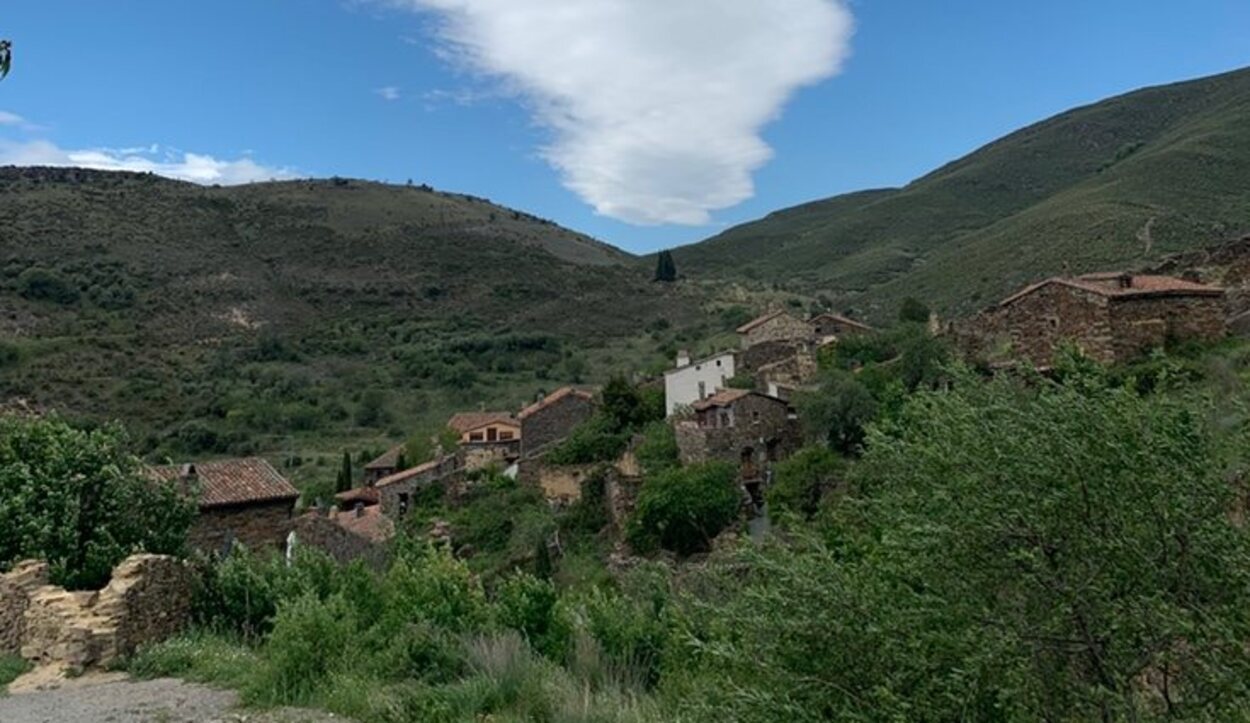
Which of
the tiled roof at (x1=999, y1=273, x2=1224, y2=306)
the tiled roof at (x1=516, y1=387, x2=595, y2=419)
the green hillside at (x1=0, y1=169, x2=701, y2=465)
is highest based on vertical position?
the green hillside at (x1=0, y1=169, x2=701, y2=465)

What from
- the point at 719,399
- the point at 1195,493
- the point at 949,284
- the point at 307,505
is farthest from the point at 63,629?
the point at 949,284

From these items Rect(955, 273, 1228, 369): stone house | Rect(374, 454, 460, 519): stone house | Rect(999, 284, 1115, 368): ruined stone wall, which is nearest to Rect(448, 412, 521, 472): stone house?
Rect(374, 454, 460, 519): stone house

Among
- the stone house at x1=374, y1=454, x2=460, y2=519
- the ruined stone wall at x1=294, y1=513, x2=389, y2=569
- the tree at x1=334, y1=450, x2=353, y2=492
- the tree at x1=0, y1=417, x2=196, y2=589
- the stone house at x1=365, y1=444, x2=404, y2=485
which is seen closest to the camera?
the tree at x1=0, y1=417, x2=196, y2=589

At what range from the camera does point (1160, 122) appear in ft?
263

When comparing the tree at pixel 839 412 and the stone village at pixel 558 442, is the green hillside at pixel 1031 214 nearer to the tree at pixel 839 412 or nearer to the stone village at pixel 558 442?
the stone village at pixel 558 442

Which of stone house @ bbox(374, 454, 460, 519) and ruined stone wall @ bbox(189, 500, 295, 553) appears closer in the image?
ruined stone wall @ bbox(189, 500, 295, 553)

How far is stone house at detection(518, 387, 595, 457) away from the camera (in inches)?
1275

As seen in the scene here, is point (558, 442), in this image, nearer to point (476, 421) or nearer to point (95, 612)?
point (476, 421)

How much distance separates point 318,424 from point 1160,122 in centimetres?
7732

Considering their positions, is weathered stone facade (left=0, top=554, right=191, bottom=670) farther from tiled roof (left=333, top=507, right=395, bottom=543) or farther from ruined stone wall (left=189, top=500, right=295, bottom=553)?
tiled roof (left=333, top=507, right=395, bottom=543)

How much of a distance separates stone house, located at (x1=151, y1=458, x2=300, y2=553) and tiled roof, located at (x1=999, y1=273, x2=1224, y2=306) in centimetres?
1608

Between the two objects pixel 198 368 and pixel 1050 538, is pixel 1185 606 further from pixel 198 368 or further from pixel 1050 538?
pixel 198 368

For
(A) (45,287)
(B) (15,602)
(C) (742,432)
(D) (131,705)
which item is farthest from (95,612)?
(A) (45,287)

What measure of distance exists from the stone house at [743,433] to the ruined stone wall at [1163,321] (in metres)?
10.8
